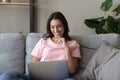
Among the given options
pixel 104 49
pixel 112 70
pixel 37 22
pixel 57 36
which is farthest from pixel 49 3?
pixel 112 70

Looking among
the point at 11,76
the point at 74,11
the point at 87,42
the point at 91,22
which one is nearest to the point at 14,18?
the point at 74,11

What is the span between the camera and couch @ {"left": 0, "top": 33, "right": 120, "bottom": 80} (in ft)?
7.10

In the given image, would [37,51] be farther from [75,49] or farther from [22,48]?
[75,49]

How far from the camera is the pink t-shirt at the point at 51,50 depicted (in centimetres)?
210

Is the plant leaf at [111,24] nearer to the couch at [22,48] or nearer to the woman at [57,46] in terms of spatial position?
the couch at [22,48]

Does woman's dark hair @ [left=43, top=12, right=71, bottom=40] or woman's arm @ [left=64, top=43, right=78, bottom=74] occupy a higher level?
woman's dark hair @ [left=43, top=12, right=71, bottom=40]

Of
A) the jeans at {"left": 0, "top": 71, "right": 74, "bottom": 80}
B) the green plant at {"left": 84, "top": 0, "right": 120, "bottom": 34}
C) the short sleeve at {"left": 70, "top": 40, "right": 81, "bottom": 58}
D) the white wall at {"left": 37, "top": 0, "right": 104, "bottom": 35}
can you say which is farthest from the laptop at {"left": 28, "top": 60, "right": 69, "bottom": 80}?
the white wall at {"left": 37, "top": 0, "right": 104, "bottom": 35}

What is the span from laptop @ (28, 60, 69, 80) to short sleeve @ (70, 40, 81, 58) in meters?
0.35

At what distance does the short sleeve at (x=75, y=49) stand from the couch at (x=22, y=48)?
71 millimetres

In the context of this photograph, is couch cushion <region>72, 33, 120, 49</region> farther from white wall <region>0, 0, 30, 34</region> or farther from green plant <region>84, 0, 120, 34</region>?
white wall <region>0, 0, 30, 34</region>

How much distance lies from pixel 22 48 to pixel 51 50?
362 millimetres

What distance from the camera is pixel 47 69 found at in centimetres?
172

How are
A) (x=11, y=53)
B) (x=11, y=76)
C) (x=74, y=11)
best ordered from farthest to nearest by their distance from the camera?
(x=74, y=11)
(x=11, y=53)
(x=11, y=76)

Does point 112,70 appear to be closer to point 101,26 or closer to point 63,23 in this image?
point 63,23
